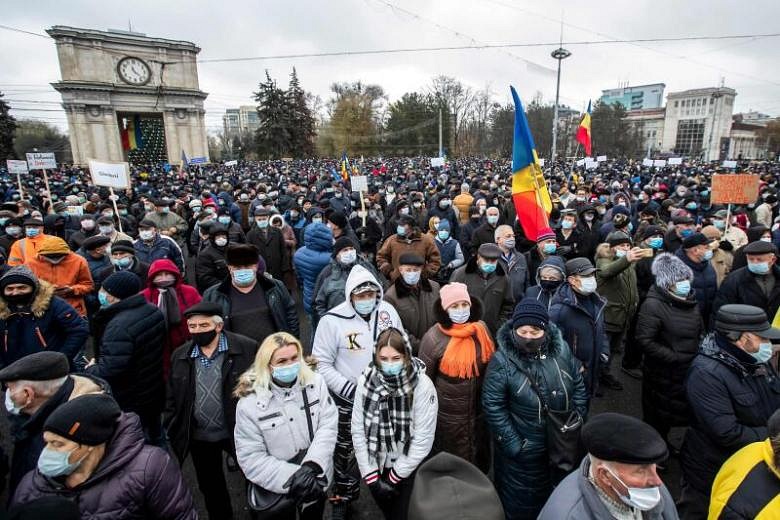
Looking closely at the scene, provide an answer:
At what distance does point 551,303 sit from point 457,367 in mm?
1386

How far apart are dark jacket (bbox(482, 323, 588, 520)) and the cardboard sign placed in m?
6.19

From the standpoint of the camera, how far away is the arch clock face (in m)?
44.1

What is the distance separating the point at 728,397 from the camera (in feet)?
8.51

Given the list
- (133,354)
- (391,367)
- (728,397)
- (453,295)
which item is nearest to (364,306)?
(453,295)

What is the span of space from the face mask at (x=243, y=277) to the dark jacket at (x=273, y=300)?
0.12 m

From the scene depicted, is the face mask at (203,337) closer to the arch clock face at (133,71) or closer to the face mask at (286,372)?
the face mask at (286,372)

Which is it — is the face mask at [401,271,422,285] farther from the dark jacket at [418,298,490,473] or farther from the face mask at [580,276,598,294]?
the face mask at [580,276,598,294]

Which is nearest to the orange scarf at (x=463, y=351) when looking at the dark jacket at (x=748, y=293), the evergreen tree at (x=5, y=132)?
the dark jacket at (x=748, y=293)

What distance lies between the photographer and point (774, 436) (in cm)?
182

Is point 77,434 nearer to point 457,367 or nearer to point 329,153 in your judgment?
point 457,367

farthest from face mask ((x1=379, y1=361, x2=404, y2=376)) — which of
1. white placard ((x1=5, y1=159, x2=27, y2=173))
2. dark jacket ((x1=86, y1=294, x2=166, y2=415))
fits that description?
white placard ((x1=5, y1=159, x2=27, y2=173))

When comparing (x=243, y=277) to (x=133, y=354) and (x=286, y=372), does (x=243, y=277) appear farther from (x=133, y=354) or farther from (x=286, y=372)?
(x=286, y=372)

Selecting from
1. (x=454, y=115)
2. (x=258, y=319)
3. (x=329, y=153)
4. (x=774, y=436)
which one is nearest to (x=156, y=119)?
(x=329, y=153)

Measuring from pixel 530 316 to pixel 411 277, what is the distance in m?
1.65
